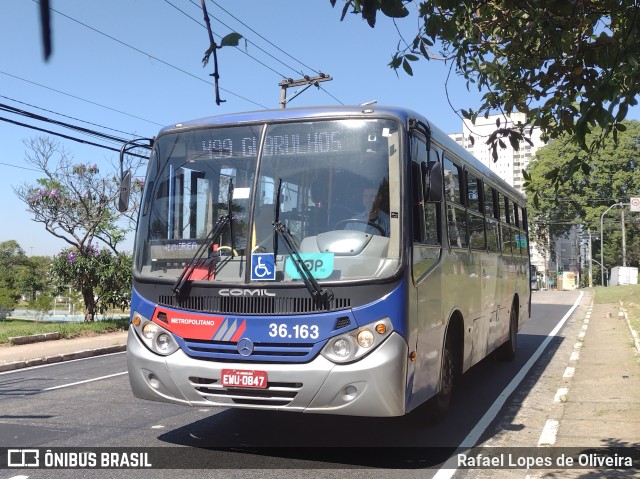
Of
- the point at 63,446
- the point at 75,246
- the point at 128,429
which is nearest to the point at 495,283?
the point at 128,429

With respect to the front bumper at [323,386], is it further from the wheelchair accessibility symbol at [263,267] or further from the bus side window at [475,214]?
the bus side window at [475,214]

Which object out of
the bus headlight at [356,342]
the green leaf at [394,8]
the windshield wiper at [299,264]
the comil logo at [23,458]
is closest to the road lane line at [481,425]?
the bus headlight at [356,342]

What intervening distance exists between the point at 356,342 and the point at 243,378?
96cm

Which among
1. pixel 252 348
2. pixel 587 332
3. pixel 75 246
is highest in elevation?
pixel 75 246

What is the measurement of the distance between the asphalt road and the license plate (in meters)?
0.68

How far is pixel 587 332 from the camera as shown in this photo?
1694 cm

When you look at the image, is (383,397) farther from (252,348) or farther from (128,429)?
(128,429)

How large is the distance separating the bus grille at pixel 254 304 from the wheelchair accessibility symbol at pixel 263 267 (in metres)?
0.17

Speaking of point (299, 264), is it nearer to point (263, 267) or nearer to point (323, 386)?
point (263, 267)

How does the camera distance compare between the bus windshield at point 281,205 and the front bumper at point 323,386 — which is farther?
the bus windshield at point 281,205

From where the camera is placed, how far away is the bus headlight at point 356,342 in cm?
491

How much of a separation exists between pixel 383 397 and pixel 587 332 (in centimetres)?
1386

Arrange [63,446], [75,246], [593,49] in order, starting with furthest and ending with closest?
1. [75,246]
2. [63,446]
3. [593,49]

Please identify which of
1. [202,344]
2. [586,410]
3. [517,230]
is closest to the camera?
[202,344]
